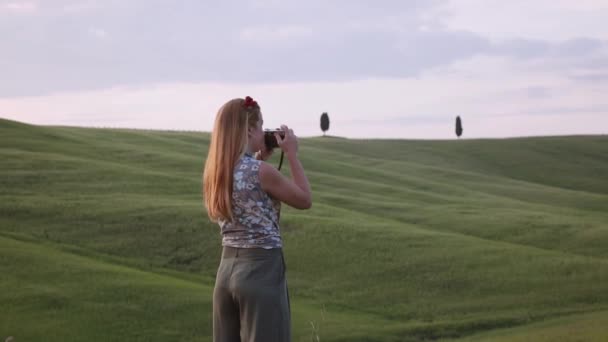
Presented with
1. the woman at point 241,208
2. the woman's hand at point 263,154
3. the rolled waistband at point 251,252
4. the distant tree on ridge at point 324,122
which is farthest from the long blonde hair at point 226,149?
the distant tree on ridge at point 324,122

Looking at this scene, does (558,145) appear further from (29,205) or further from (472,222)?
(29,205)

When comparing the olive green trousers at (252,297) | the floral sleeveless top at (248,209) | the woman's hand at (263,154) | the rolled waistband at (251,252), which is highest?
the woman's hand at (263,154)

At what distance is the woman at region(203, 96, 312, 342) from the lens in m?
5.91

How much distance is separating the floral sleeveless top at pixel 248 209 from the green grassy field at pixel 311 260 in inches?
365

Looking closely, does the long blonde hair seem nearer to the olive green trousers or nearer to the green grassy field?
the olive green trousers

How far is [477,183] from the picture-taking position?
50938 mm

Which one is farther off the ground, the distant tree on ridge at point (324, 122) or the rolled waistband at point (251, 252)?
the distant tree on ridge at point (324, 122)

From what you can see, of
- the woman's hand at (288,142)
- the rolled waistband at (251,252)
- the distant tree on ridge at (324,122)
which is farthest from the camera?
the distant tree on ridge at (324,122)

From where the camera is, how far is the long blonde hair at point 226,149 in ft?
19.8

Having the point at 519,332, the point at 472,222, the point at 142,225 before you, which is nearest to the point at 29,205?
the point at 142,225

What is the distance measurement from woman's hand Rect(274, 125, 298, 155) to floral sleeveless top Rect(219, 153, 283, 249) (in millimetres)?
307

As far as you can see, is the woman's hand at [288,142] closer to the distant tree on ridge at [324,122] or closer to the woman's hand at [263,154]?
the woman's hand at [263,154]

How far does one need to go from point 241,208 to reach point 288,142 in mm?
607

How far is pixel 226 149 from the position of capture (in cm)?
603
